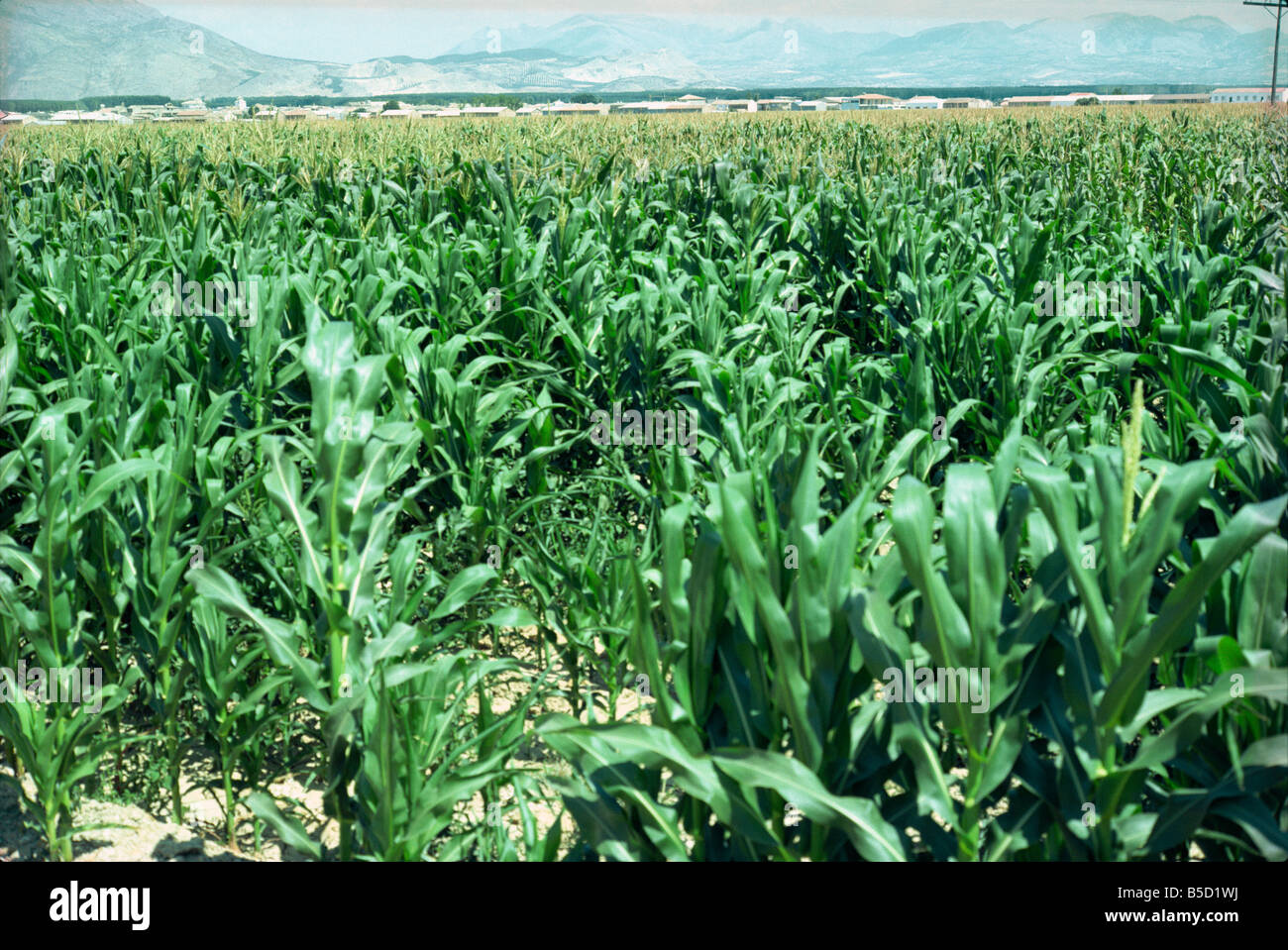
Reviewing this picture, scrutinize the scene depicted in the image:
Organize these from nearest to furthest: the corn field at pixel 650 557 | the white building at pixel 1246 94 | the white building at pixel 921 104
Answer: the corn field at pixel 650 557 < the white building at pixel 921 104 < the white building at pixel 1246 94

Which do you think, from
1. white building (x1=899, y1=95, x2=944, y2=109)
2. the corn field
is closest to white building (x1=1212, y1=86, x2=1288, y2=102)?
white building (x1=899, y1=95, x2=944, y2=109)

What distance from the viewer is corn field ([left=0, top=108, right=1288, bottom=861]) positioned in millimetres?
1780

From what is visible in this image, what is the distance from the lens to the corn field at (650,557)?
70.1 inches

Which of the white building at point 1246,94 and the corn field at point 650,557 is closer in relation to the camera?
the corn field at point 650,557

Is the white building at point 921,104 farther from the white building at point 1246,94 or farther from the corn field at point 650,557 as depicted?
the corn field at point 650,557

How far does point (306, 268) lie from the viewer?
588 cm

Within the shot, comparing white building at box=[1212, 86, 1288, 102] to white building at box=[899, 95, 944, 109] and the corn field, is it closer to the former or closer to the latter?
white building at box=[899, 95, 944, 109]

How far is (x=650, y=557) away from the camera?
9.53 ft

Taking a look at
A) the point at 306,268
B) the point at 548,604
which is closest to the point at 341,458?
the point at 548,604

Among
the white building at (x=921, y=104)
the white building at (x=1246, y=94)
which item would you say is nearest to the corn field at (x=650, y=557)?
the white building at (x=921, y=104)

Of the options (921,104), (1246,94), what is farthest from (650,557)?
(1246,94)

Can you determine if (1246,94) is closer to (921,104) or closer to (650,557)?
(921,104)

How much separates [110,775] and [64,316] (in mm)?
2342

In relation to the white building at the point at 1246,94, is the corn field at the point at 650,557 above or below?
below
